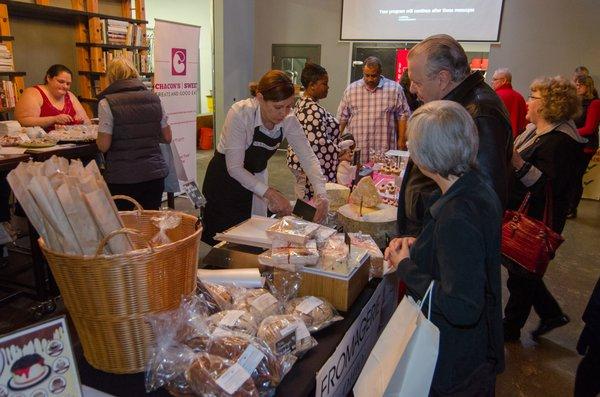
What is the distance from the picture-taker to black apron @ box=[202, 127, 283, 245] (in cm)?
214

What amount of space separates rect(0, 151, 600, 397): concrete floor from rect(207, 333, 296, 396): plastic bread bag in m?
1.68

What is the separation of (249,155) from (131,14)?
4371 mm

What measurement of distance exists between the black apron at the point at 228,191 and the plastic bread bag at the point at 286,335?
114cm

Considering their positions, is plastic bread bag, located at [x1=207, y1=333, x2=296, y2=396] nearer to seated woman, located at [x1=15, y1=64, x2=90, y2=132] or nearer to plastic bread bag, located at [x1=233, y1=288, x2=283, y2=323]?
plastic bread bag, located at [x1=233, y1=288, x2=283, y2=323]

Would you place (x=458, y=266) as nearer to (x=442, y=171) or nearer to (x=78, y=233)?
(x=442, y=171)

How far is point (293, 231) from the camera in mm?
1438

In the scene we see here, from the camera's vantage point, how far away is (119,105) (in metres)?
2.66

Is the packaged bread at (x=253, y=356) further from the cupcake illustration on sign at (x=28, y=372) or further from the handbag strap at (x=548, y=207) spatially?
the handbag strap at (x=548, y=207)

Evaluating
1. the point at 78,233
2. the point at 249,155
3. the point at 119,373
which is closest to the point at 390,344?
the point at 119,373

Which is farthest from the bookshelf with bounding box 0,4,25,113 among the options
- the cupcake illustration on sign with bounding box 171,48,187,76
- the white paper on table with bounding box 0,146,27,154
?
the white paper on table with bounding box 0,146,27,154

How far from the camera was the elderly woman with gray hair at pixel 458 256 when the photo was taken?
106cm

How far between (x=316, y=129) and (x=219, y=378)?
2.14 meters

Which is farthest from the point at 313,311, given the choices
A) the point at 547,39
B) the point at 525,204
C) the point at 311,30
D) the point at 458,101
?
the point at 311,30

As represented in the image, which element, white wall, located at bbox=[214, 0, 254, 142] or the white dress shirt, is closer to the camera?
the white dress shirt
